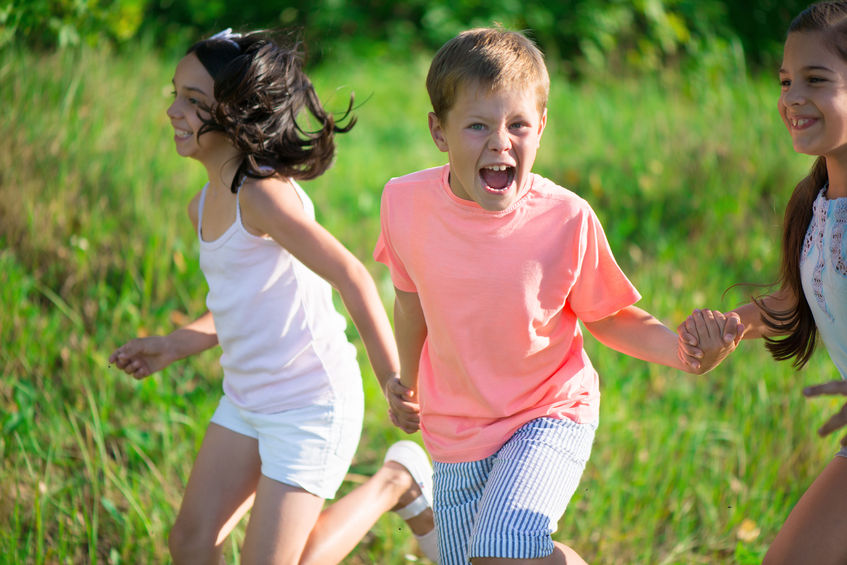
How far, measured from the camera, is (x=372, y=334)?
7.56 ft

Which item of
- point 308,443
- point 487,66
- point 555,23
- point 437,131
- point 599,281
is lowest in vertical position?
point 308,443

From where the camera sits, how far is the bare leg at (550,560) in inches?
74.5

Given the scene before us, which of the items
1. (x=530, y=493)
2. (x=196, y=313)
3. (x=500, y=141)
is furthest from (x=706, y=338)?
(x=196, y=313)

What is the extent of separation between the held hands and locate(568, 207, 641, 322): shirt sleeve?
6.0 inches

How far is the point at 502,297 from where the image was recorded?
6.75ft

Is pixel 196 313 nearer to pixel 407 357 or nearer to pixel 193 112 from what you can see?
pixel 193 112

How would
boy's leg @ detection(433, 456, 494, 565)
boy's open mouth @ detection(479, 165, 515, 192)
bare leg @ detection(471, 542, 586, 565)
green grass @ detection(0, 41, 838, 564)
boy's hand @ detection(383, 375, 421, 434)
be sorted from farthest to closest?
green grass @ detection(0, 41, 838, 564), boy's hand @ detection(383, 375, 421, 434), boy's leg @ detection(433, 456, 494, 565), boy's open mouth @ detection(479, 165, 515, 192), bare leg @ detection(471, 542, 586, 565)

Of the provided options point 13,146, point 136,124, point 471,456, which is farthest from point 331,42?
point 471,456

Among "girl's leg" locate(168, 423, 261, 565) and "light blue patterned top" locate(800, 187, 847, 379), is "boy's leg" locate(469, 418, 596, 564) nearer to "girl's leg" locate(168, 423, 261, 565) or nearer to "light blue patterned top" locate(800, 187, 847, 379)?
"light blue patterned top" locate(800, 187, 847, 379)

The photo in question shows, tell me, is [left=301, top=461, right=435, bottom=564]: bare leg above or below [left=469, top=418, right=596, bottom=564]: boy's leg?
below

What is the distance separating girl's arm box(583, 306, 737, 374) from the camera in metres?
1.97

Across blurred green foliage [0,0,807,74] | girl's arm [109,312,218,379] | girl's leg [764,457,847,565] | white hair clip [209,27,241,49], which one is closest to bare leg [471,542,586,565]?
girl's leg [764,457,847,565]

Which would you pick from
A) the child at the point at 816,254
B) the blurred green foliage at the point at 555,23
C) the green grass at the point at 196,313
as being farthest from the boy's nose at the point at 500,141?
the blurred green foliage at the point at 555,23

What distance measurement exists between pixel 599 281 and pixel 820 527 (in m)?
0.82
